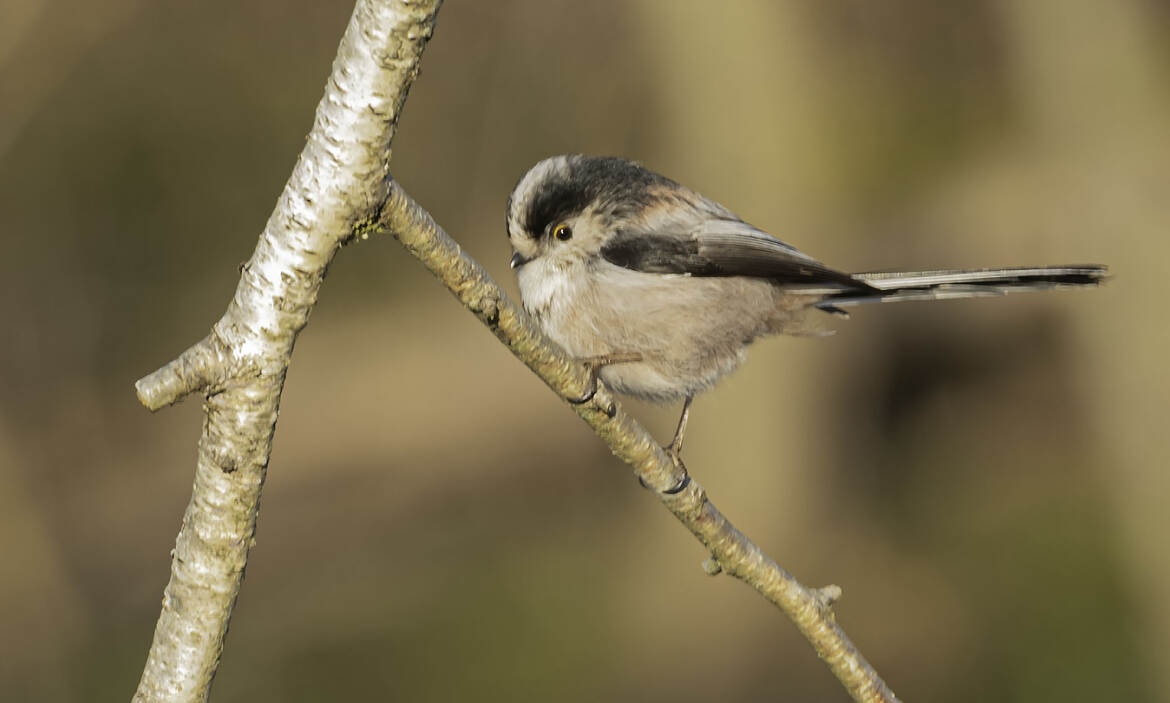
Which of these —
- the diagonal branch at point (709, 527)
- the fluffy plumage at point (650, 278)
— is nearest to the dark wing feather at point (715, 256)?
the fluffy plumage at point (650, 278)

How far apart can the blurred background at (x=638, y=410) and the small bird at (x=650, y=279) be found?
3.01 meters

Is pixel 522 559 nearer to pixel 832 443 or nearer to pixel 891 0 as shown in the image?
pixel 832 443

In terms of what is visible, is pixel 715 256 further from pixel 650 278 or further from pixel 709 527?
pixel 709 527

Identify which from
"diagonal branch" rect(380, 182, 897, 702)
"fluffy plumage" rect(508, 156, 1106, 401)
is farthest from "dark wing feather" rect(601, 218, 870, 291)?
"diagonal branch" rect(380, 182, 897, 702)

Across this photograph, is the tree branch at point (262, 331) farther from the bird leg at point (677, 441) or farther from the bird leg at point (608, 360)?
the bird leg at point (677, 441)

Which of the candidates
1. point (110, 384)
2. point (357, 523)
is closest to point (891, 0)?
point (357, 523)

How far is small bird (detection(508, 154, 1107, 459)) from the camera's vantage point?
2.91 metres

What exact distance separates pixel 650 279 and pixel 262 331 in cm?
150

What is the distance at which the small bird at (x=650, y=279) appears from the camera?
2.91 meters

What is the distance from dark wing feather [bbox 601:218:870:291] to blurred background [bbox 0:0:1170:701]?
9.87ft

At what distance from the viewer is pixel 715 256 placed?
3.06 meters

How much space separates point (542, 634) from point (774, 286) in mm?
3837

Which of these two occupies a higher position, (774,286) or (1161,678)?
(774,286)

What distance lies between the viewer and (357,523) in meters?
6.70
